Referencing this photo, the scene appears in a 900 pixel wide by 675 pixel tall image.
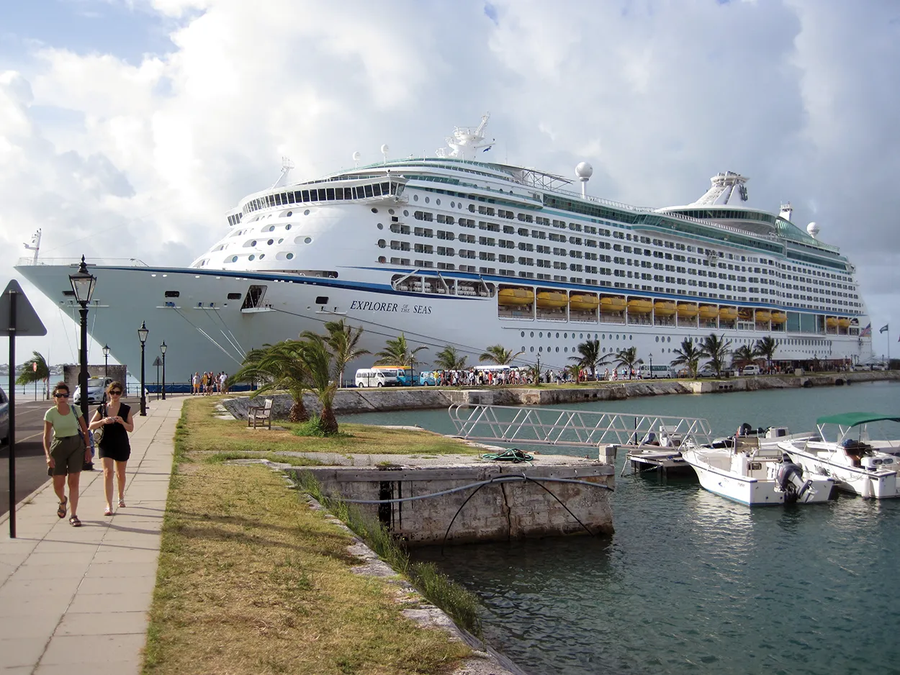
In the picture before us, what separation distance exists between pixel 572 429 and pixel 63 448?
25.7m

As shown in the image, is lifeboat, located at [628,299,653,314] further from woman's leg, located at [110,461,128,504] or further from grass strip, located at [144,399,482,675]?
woman's leg, located at [110,461,128,504]

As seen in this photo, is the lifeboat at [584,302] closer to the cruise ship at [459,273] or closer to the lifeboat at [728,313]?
the cruise ship at [459,273]

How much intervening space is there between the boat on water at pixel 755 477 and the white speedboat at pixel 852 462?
79 centimetres

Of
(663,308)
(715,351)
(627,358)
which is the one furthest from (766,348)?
(627,358)


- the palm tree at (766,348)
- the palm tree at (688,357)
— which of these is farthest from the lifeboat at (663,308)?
the palm tree at (766,348)

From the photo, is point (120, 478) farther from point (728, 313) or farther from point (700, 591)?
point (728, 313)

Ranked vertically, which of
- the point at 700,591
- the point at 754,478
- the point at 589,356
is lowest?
the point at 700,591

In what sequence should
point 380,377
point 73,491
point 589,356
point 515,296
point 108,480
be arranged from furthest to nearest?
point 589,356
point 515,296
point 380,377
point 108,480
point 73,491

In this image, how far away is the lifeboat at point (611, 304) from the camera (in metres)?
63.6

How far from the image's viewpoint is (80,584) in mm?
6113

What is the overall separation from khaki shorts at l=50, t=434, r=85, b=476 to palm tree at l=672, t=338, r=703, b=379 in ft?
212

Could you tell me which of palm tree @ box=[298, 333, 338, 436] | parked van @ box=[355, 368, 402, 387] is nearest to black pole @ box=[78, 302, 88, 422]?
palm tree @ box=[298, 333, 338, 436]

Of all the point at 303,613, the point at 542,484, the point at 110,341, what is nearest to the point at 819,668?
the point at 542,484

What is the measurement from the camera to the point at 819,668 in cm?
876
